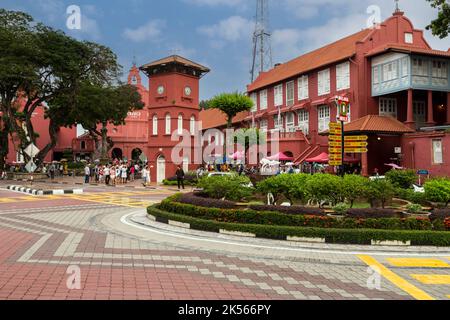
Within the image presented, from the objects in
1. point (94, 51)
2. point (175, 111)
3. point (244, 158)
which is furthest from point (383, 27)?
point (94, 51)

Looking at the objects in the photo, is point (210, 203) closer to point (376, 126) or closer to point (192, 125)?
point (376, 126)

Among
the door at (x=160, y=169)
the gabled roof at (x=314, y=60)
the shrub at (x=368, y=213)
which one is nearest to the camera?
the shrub at (x=368, y=213)

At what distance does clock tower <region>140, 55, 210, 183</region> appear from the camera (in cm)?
3762

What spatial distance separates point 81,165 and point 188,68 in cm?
2823

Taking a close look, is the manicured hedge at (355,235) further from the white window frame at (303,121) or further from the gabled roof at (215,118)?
the gabled roof at (215,118)

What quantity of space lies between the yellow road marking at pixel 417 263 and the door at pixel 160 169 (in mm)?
30569

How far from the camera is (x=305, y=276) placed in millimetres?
7945

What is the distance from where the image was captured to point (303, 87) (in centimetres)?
4062

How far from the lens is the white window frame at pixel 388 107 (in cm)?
3409

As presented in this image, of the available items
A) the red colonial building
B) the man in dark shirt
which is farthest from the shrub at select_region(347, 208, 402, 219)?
the man in dark shirt

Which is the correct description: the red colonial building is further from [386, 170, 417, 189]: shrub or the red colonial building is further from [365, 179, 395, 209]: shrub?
[365, 179, 395, 209]: shrub

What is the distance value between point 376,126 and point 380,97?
497 cm

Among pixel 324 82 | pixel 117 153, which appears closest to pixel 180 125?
pixel 324 82

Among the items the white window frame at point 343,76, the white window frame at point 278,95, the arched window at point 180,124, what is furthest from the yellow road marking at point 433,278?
the white window frame at point 278,95
